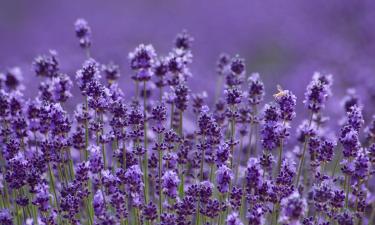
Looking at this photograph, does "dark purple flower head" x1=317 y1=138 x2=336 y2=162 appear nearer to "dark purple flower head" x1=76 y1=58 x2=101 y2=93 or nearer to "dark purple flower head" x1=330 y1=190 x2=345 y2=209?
"dark purple flower head" x1=330 y1=190 x2=345 y2=209

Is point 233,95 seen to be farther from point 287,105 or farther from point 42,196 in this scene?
point 42,196

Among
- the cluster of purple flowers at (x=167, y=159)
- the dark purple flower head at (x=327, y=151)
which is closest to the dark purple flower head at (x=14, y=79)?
the cluster of purple flowers at (x=167, y=159)

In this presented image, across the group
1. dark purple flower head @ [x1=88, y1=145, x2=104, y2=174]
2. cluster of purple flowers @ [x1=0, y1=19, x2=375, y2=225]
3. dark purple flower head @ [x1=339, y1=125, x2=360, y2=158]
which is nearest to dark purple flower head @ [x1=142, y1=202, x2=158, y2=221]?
cluster of purple flowers @ [x1=0, y1=19, x2=375, y2=225]

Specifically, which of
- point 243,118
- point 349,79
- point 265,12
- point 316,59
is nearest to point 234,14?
point 265,12

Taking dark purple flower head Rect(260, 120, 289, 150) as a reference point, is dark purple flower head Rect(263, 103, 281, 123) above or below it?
above

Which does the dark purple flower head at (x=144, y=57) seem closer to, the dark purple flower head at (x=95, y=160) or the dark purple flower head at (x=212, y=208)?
the dark purple flower head at (x=95, y=160)
